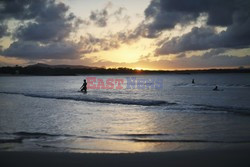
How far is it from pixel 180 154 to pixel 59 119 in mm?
8930

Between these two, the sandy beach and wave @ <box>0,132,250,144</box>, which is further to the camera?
wave @ <box>0,132,250,144</box>

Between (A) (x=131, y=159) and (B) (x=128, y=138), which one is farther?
(B) (x=128, y=138)

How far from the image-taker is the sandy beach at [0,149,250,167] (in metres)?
6.68

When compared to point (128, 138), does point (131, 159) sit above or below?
above

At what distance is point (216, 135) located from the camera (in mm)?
10672

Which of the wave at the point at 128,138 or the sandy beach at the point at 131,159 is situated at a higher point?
the sandy beach at the point at 131,159

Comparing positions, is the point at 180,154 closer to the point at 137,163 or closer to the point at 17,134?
the point at 137,163

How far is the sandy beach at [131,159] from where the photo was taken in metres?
6.68

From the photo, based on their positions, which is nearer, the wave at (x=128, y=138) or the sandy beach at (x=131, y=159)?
the sandy beach at (x=131, y=159)

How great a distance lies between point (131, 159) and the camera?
7.05 meters

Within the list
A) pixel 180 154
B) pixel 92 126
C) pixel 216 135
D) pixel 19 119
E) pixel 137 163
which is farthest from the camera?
pixel 19 119

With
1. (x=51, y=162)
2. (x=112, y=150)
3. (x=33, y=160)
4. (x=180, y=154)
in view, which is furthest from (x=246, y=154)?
(x=33, y=160)

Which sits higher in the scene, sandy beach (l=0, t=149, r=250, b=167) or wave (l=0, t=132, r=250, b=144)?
sandy beach (l=0, t=149, r=250, b=167)

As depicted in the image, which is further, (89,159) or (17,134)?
(17,134)
